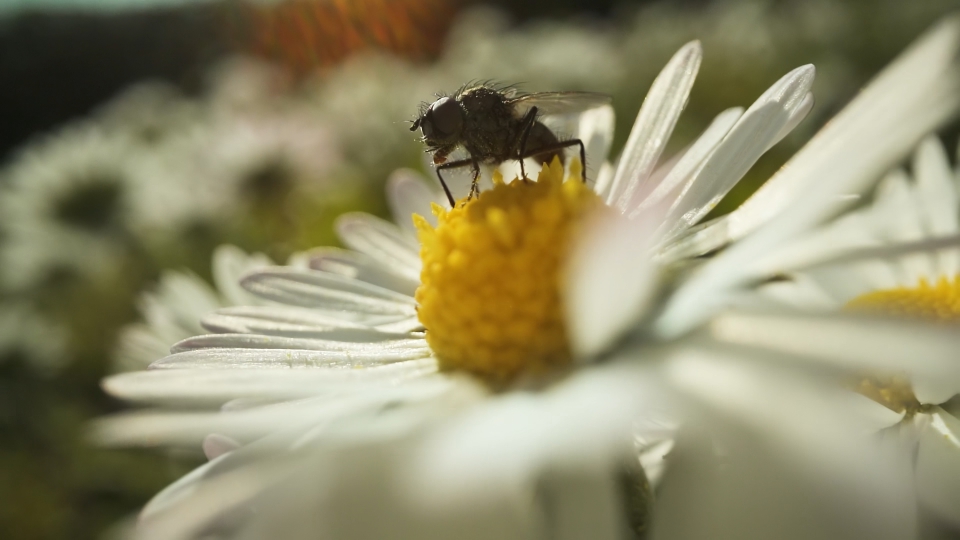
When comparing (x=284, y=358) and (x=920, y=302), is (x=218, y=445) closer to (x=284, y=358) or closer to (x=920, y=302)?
(x=284, y=358)

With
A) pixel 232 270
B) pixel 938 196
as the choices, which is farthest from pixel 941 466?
pixel 232 270

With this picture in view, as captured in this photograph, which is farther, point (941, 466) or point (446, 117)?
point (446, 117)

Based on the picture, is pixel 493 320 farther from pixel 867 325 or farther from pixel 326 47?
pixel 326 47

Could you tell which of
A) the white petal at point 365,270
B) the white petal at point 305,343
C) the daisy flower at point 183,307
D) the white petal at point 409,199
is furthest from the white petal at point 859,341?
the daisy flower at point 183,307

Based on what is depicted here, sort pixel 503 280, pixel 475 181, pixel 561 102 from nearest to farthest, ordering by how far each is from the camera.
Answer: pixel 503 280 → pixel 475 181 → pixel 561 102

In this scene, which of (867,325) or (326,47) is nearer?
(867,325)

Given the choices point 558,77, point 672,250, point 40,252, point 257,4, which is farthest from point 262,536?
point 257,4
